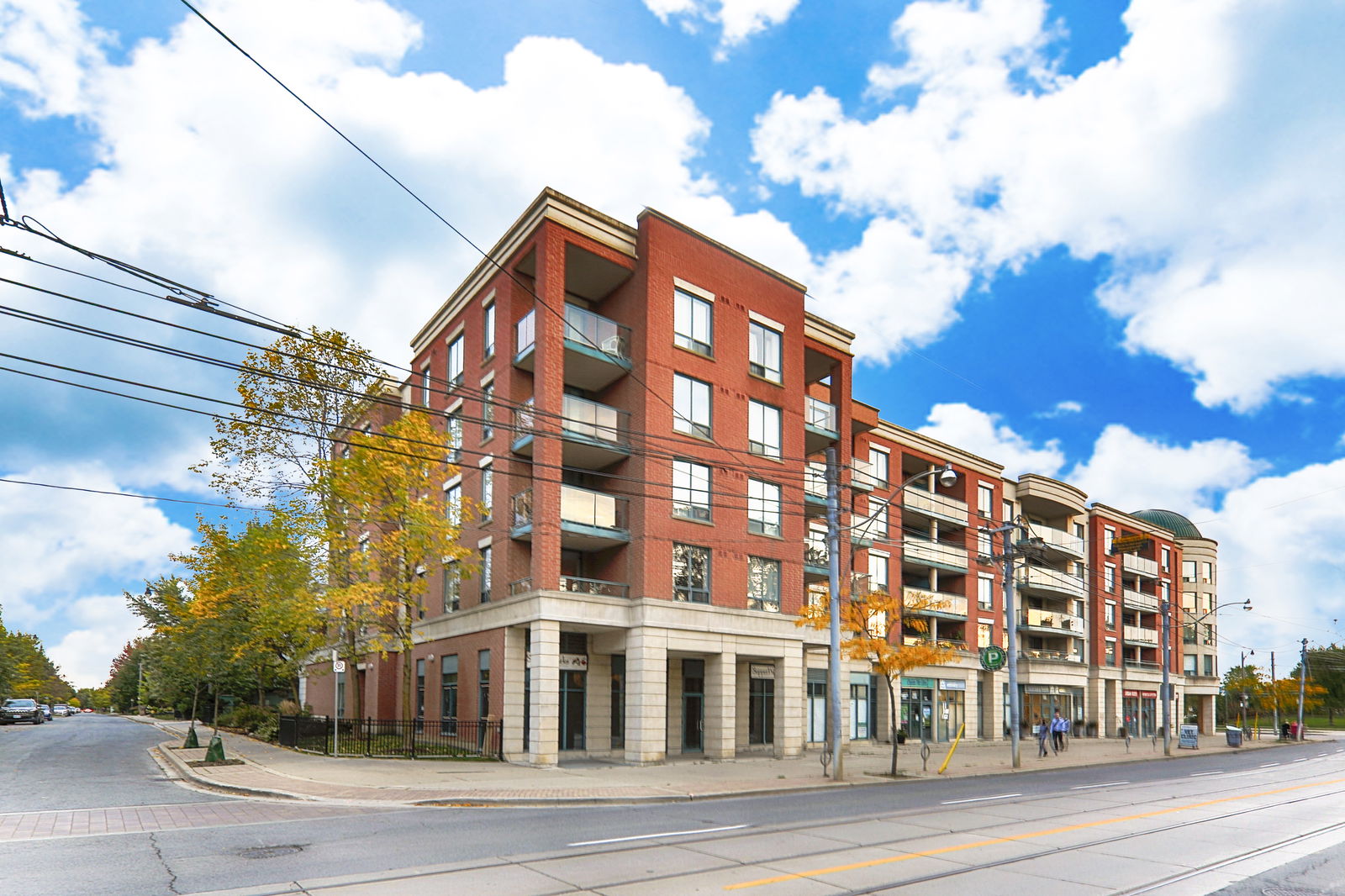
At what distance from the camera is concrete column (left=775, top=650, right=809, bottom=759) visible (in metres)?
33.2

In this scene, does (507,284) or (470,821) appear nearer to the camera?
(470,821)

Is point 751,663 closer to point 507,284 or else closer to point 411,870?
point 507,284

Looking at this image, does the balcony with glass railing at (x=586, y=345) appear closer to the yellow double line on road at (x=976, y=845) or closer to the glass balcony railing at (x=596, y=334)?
the glass balcony railing at (x=596, y=334)

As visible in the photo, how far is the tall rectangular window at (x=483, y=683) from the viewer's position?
3119 centimetres

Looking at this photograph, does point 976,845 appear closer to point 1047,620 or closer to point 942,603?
point 942,603

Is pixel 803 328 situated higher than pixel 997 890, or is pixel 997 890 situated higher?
pixel 803 328

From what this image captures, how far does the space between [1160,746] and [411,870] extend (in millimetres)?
54303

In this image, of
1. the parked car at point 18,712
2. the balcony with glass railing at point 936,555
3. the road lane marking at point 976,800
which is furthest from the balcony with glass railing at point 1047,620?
the parked car at point 18,712

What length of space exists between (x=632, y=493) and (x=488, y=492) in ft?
19.5

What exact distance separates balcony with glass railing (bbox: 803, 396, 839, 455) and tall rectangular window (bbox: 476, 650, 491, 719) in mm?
14362

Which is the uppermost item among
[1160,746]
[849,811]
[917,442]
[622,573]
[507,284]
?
[507,284]

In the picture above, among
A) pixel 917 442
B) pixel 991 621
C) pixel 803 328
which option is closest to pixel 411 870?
pixel 803 328

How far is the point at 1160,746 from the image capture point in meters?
54.2

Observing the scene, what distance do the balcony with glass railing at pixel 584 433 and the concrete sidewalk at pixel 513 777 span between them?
30.9 ft
